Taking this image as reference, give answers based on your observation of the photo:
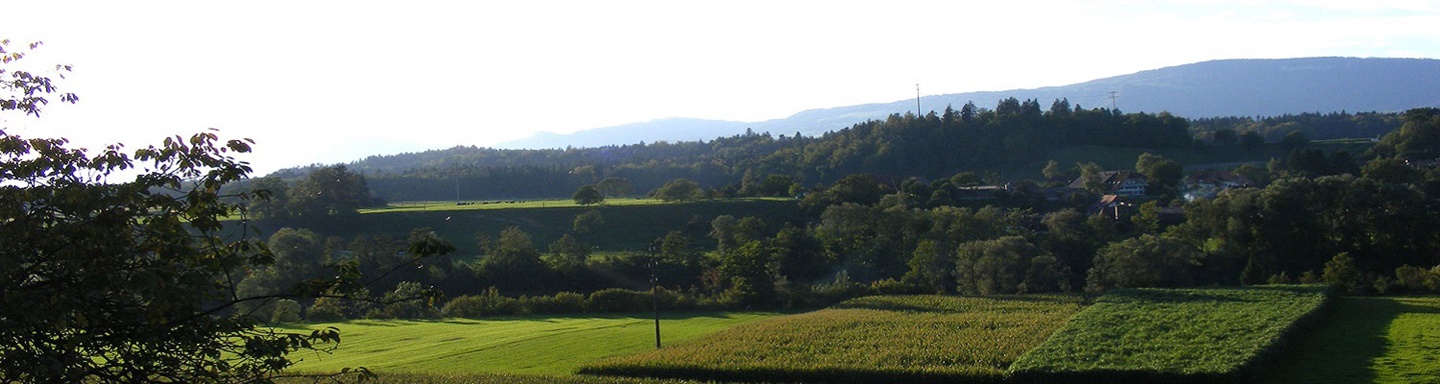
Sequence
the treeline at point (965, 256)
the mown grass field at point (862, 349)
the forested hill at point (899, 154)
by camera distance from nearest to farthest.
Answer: the mown grass field at point (862, 349), the treeline at point (965, 256), the forested hill at point (899, 154)

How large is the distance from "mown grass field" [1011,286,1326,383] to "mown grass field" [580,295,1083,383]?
0.97 meters

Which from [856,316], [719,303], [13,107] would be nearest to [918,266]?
[719,303]

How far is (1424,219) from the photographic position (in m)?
45.2

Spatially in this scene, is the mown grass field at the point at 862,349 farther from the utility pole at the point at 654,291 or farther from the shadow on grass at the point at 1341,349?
the shadow on grass at the point at 1341,349

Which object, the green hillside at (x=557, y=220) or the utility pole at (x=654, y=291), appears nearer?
the utility pole at (x=654, y=291)

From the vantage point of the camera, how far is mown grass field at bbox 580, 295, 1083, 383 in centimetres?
2223

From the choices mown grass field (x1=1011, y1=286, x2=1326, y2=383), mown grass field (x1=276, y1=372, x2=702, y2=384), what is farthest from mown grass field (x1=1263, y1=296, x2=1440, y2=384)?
mown grass field (x1=276, y1=372, x2=702, y2=384)

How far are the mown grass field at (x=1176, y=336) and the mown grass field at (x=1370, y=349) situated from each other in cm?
54

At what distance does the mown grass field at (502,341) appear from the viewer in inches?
1013

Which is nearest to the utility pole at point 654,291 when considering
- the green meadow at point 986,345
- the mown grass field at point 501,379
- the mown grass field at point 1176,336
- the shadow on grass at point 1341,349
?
the green meadow at point 986,345

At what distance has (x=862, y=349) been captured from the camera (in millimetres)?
24844

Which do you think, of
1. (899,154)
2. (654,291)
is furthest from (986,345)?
(899,154)

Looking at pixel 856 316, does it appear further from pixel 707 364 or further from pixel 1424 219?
pixel 1424 219

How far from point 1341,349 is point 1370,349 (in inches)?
23.7
